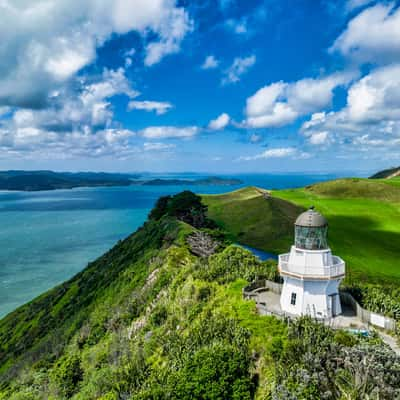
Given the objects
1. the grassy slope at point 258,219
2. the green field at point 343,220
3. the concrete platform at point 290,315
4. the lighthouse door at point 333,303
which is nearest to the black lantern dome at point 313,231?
the lighthouse door at point 333,303

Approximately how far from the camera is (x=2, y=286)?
6925cm

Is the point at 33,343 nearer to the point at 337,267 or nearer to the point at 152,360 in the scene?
the point at 152,360

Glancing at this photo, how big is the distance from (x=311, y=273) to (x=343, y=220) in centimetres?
6998

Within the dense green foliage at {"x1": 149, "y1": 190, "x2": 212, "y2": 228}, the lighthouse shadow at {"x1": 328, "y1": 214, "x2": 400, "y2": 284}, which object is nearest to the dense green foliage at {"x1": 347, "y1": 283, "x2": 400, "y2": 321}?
the lighthouse shadow at {"x1": 328, "y1": 214, "x2": 400, "y2": 284}

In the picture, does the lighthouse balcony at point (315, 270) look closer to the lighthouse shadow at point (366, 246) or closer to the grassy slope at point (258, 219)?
the lighthouse shadow at point (366, 246)

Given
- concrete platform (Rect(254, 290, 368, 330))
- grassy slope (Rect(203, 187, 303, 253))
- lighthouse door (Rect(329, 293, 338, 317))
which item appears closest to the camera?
concrete platform (Rect(254, 290, 368, 330))

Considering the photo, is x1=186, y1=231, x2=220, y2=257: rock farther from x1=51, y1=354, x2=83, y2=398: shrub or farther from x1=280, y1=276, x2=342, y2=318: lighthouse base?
x1=280, y1=276, x2=342, y2=318: lighthouse base

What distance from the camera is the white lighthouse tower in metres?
18.1

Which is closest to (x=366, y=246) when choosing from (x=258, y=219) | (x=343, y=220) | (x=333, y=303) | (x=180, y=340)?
(x=343, y=220)

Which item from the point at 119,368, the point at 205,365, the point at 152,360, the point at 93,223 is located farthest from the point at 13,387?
the point at 93,223

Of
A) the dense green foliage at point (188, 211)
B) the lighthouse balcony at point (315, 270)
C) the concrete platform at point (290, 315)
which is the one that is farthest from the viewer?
the dense green foliage at point (188, 211)

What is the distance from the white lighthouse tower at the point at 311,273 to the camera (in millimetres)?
18141

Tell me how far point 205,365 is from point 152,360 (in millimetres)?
5532

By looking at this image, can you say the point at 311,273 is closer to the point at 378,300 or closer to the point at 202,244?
the point at 378,300
